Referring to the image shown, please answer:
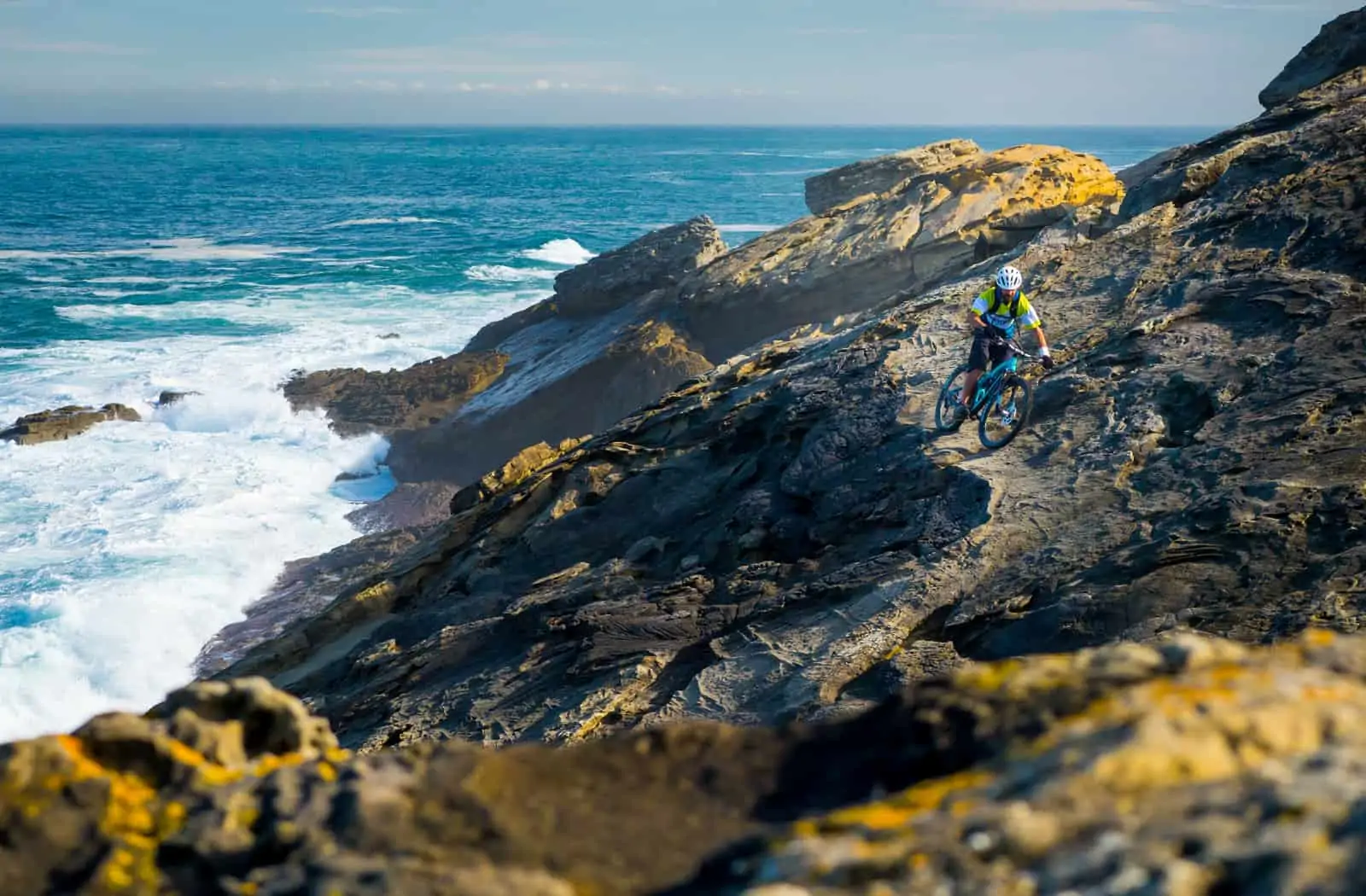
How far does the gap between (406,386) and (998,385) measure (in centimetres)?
2549

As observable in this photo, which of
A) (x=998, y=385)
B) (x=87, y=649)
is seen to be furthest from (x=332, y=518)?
(x=998, y=385)

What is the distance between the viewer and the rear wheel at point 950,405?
1270 centimetres

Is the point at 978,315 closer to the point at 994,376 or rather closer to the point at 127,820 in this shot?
the point at 994,376

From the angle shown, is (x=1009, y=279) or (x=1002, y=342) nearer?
(x=1009, y=279)

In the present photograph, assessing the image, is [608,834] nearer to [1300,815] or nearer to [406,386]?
[1300,815]

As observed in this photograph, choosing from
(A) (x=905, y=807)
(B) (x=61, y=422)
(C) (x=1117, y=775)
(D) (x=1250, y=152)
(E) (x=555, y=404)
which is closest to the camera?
(C) (x=1117, y=775)

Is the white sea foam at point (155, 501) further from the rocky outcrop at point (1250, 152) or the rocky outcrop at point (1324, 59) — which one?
the rocky outcrop at point (1324, 59)

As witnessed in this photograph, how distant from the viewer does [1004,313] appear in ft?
40.3

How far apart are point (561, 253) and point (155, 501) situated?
46596mm

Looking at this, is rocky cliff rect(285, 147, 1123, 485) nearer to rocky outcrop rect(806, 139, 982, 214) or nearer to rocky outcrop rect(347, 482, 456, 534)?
rocky outcrop rect(806, 139, 982, 214)

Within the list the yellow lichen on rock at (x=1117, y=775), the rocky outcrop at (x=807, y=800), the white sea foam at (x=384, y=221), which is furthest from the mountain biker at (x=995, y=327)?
the white sea foam at (x=384, y=221)

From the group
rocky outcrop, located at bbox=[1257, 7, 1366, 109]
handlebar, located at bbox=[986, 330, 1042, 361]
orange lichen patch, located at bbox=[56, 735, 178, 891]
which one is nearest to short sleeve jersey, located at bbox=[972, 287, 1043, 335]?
handlebar, located at bbox=[986, 330, 1042, 361]

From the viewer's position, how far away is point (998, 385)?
12.2 meters

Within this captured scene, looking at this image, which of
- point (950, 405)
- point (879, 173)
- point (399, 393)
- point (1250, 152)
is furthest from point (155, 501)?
point (1250, 152)
